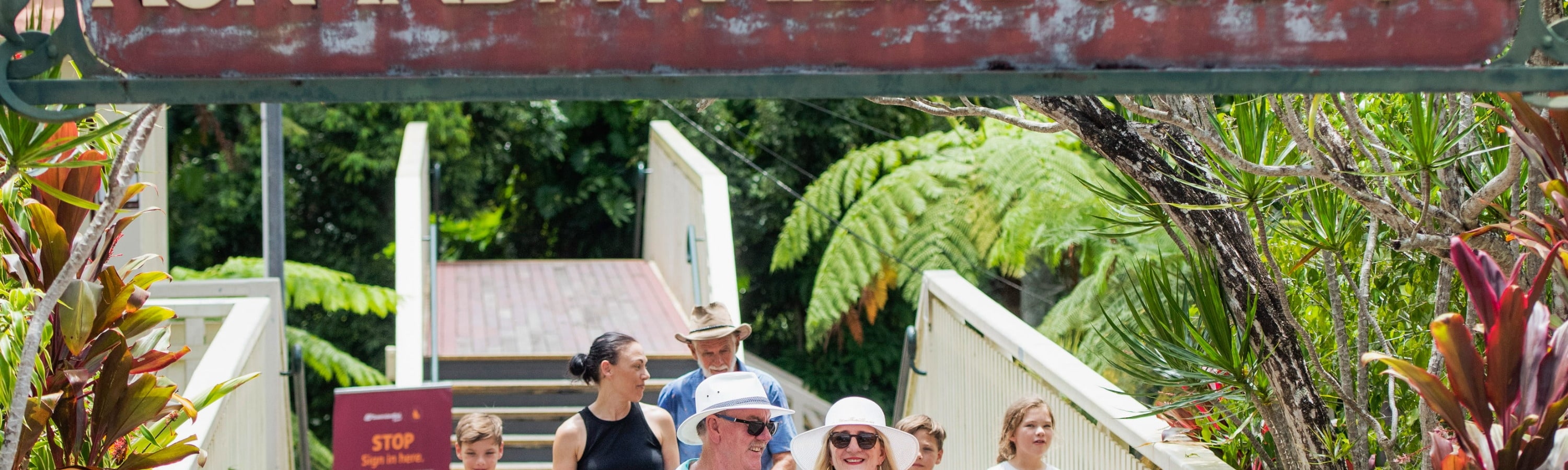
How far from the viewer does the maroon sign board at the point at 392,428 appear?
516 centimetres

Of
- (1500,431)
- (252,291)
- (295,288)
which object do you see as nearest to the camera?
(1500,431)

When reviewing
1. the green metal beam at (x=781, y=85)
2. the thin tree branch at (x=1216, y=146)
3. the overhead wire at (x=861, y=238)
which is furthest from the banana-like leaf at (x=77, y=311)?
the overhead wire at (x=861, y=238)

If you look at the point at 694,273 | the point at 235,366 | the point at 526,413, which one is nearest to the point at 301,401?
the point at 526,413

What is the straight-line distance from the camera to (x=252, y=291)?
7676 millimetres

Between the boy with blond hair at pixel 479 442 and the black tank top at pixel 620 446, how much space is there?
552mm

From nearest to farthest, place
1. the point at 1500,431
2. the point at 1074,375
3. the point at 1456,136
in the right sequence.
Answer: the point at 1500,431 → the point at 1456,136 → the point at 1074,375

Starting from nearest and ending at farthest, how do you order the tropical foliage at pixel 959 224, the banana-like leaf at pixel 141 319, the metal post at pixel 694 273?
1. the banana-like leaf at pixel 141 319
2. the metal post at pixel 694 273
3. the tropical foliage at pixel 959 224

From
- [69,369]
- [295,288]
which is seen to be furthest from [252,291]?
[69,369]

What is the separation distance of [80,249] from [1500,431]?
2554 millimetres

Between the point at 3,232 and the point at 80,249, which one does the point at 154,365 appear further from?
the point at 80,249

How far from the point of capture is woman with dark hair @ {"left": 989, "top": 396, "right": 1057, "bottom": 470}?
165 inches

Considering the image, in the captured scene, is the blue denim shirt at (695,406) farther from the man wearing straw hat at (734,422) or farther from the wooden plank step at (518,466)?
the wooden plank step at (518,466)

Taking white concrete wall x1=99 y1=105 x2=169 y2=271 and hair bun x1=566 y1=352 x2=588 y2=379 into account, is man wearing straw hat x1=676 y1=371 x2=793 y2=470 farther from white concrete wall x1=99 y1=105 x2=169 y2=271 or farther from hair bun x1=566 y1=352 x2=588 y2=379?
white concrete wall x1=99 y1=105 x2=169 y2=271

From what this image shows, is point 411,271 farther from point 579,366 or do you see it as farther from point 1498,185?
point 1498,185
